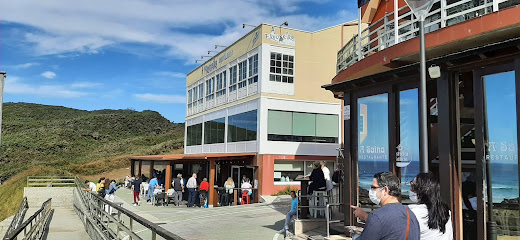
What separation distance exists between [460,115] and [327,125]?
55.8ft

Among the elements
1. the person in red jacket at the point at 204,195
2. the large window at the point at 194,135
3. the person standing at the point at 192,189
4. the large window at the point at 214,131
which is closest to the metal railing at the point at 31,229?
the person standing at the point at 192,189

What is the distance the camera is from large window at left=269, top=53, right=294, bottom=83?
23.6 m

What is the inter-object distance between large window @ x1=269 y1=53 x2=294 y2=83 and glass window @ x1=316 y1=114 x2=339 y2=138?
9.02 ft

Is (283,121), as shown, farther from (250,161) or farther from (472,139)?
(472,139)

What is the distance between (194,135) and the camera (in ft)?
116

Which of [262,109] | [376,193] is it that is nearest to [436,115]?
[376,193]

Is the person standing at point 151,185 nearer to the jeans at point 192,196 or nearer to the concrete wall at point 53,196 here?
the jeans at point 192,196

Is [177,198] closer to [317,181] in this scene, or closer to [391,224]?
[317,181]

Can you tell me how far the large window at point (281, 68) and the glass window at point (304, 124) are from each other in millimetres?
2054

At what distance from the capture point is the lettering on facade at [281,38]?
76.9 ft

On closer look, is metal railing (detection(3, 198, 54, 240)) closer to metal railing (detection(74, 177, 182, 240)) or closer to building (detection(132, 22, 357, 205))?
metal railing (detection(74, 177, 182, 240))

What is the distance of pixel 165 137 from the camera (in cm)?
8575

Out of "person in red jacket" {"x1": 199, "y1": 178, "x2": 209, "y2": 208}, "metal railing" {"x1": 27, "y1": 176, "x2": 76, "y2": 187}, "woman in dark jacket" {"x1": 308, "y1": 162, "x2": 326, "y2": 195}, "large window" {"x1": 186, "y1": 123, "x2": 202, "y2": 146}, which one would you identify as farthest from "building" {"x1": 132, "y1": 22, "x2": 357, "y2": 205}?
"woman in dark jacket" {"x1": 308, "y1": 162, "x2": 326, "y2": 195}

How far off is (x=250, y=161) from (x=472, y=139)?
17202mm
